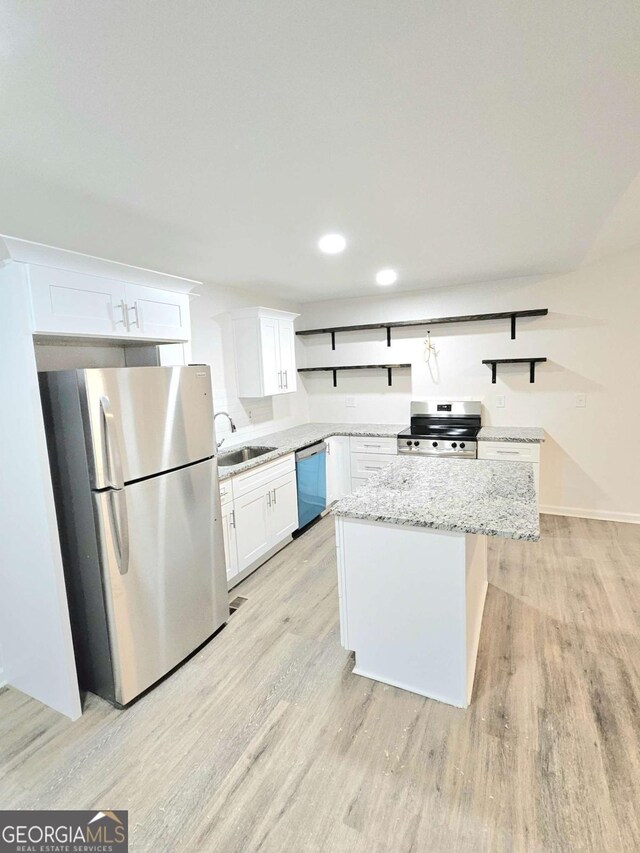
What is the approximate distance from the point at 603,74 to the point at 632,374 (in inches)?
126

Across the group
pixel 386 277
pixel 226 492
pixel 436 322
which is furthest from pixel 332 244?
pixel 436 322

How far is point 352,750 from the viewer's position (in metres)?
1.75

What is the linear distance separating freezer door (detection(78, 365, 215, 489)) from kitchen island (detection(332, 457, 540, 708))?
Answer: 94 centimetres

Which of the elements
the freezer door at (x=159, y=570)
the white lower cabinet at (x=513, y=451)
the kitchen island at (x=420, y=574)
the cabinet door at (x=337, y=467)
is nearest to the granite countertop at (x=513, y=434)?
the white lower cabinet at (x=513, y=451)

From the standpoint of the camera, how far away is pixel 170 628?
221 centimetres

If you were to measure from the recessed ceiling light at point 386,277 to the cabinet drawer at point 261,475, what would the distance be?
1780 millimetres

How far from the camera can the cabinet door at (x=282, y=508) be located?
345 centimetres

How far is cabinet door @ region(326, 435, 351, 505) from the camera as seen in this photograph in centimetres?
445

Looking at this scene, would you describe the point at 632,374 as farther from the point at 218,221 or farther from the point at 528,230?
the point at 218,221

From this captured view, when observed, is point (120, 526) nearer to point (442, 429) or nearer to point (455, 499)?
point (455, 499)

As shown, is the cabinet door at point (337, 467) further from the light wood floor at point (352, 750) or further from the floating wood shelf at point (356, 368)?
the light wood floor at point (352, 750)

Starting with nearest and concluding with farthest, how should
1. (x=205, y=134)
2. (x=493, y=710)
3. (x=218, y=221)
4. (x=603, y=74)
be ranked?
(x=603, y=74), (x=205, y=134), (x=493, y=710), (x=218, y=221)

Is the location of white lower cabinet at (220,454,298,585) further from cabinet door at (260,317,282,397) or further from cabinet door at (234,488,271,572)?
cabinet door at (260,317,282,397)

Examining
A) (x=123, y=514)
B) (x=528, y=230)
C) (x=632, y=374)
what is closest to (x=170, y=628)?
(x=123, y=514)
